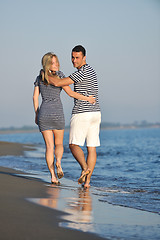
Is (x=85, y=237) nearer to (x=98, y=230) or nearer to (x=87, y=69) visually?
(x=98, y=230)

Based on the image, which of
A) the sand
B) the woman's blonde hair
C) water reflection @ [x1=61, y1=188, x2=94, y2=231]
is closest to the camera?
the sand

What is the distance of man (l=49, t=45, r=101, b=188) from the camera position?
5418mm

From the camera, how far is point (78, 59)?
549 cm

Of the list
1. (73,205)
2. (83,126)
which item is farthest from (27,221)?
(83,126)

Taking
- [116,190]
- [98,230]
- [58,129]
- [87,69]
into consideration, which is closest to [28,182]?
[58,129]

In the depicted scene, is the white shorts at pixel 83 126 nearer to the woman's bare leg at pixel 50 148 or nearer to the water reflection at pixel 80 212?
the woman's bare leg at pixel 50 148

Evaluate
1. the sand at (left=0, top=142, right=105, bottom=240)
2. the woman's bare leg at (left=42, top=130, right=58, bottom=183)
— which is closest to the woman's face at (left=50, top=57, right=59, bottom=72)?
the woman's bare leg at (left=42, top=130, right=58, bottom=183)

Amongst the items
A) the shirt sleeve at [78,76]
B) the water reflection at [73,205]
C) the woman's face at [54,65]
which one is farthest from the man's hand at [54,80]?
the water reflection at [73,205]

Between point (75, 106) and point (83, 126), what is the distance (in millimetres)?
323

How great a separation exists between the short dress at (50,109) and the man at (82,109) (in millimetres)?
177

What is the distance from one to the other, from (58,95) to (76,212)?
2.47 m

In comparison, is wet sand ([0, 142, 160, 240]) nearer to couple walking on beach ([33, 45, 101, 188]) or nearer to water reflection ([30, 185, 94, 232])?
water reflection ([30, 185, 94, 232])

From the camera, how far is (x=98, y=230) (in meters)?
2.93

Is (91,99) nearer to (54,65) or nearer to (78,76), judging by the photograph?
(78,76)
